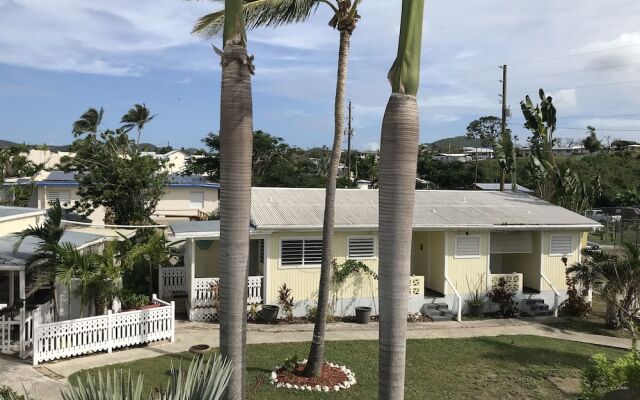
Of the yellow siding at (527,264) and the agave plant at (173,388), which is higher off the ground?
the agave plant at (173,388)

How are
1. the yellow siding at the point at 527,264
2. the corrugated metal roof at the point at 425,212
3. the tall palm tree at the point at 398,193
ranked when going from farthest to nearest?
1. the yellow siding at the point at 527,264
2. the corrugated metal roof at the point at 425,212
3. the tall palm tree at the point at 398,193

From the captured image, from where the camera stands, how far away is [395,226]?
4.60m

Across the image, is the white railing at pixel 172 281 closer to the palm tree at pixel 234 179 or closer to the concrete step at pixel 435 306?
the concrete step at pixel 435 306

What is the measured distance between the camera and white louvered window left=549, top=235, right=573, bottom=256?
18.3 metres

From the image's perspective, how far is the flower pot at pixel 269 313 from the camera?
1504 cm

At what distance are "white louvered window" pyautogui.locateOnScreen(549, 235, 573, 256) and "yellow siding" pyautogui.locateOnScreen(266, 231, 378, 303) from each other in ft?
21.8

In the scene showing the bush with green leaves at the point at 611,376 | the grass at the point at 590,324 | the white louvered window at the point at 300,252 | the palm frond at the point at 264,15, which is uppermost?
the palm frond at the point at 264,15

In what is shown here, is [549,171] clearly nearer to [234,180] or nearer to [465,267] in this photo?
[465,267]

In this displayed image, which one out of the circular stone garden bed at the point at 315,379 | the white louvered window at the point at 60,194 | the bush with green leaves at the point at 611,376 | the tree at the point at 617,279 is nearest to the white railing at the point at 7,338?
the circular stone garden bed at the point at 315,379

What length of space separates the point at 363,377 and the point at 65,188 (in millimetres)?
32954

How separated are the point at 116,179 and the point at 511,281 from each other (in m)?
18.5

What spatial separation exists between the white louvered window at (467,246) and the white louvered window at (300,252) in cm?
474

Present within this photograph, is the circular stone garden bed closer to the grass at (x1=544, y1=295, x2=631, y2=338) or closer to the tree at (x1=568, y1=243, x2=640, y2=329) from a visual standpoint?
the grass at (x1=544, y1=295, x2=631, y2=338)

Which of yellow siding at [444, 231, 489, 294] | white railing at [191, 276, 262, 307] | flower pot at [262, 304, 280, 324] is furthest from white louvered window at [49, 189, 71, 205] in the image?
yellow siding at [444, 231, 489, 294]
